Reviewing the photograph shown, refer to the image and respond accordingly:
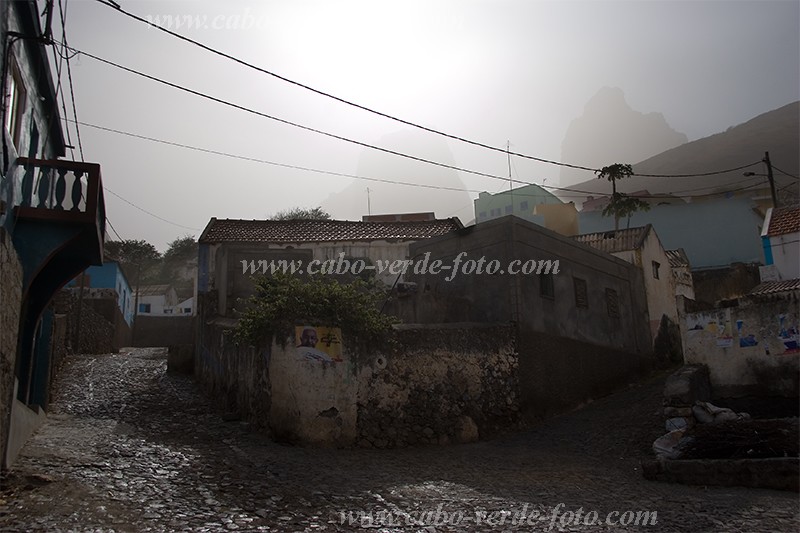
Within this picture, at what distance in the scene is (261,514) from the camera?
7.56 metres

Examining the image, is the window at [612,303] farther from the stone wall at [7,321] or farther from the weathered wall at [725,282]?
the weathered wall at [725,282]

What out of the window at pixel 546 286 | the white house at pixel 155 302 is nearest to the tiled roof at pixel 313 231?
the window at pixel 546 286

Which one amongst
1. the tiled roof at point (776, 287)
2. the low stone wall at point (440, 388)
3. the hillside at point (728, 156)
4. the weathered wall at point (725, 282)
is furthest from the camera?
the hillside at point (728, 156)

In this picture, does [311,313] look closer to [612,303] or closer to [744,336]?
[744,336]

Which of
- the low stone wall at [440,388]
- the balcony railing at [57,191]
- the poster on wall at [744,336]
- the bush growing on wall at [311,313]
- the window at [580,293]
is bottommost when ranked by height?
the low stone wall at [440,388]

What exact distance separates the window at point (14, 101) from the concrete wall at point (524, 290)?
9648 mm

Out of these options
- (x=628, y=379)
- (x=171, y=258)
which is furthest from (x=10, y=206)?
(x=171, y=258)

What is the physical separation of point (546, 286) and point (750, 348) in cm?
446

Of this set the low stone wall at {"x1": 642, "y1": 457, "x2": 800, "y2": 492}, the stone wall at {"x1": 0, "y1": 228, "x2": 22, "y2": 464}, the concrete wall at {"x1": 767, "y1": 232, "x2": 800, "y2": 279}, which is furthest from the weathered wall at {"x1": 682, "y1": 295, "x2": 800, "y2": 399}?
the stone wall at {"x1": 0, "y1": 228, "x2": 22, "y2": 464}

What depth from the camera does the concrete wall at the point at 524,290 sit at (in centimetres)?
1494

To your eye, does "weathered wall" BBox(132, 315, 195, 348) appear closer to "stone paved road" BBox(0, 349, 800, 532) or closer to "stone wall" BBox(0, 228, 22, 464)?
"stone paved road" BBox(0, 349, 800, 532)

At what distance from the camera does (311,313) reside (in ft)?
39.8

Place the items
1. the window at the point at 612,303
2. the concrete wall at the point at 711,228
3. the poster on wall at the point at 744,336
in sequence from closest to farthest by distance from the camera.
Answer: the poster on wall at the point at 744,336 < the window at the point at 612,303 < the concrete wall at the point at 711,228

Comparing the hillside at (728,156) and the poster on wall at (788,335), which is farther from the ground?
the hillside at (728,156)
